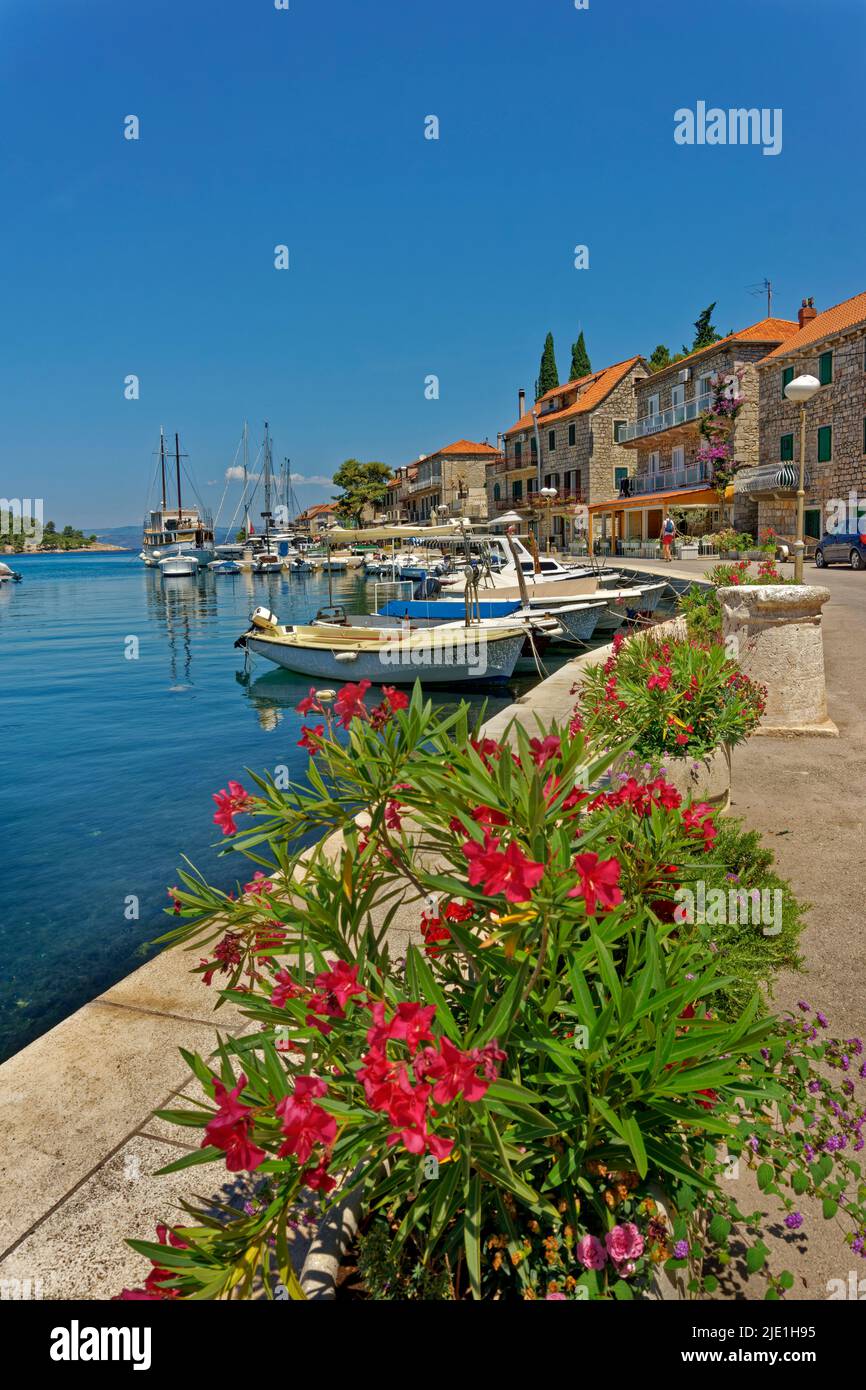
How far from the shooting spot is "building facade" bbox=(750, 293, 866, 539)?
27922 mm

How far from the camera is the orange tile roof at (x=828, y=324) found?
92.4 ft

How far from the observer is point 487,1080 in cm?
155

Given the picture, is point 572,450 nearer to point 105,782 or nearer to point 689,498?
point 689,498

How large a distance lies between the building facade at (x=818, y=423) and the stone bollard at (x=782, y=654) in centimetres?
2142

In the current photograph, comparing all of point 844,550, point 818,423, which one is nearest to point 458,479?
point 818,423

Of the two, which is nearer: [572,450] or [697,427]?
[697,427]

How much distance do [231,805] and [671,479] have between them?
4240 cm

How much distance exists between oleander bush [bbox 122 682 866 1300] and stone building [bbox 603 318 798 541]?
3603 cm

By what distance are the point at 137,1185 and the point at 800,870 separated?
401 centimetres

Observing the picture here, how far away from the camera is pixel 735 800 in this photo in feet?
20.0

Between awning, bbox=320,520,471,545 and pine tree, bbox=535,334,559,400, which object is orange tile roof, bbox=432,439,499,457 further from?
awning, bbox=320,520,471,545

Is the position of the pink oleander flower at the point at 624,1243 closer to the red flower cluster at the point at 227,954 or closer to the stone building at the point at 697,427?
the red flower cluster at the point at 227,954

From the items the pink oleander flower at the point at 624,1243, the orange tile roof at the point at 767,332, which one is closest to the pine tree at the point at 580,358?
the orange tile roof at the point at 767,332
